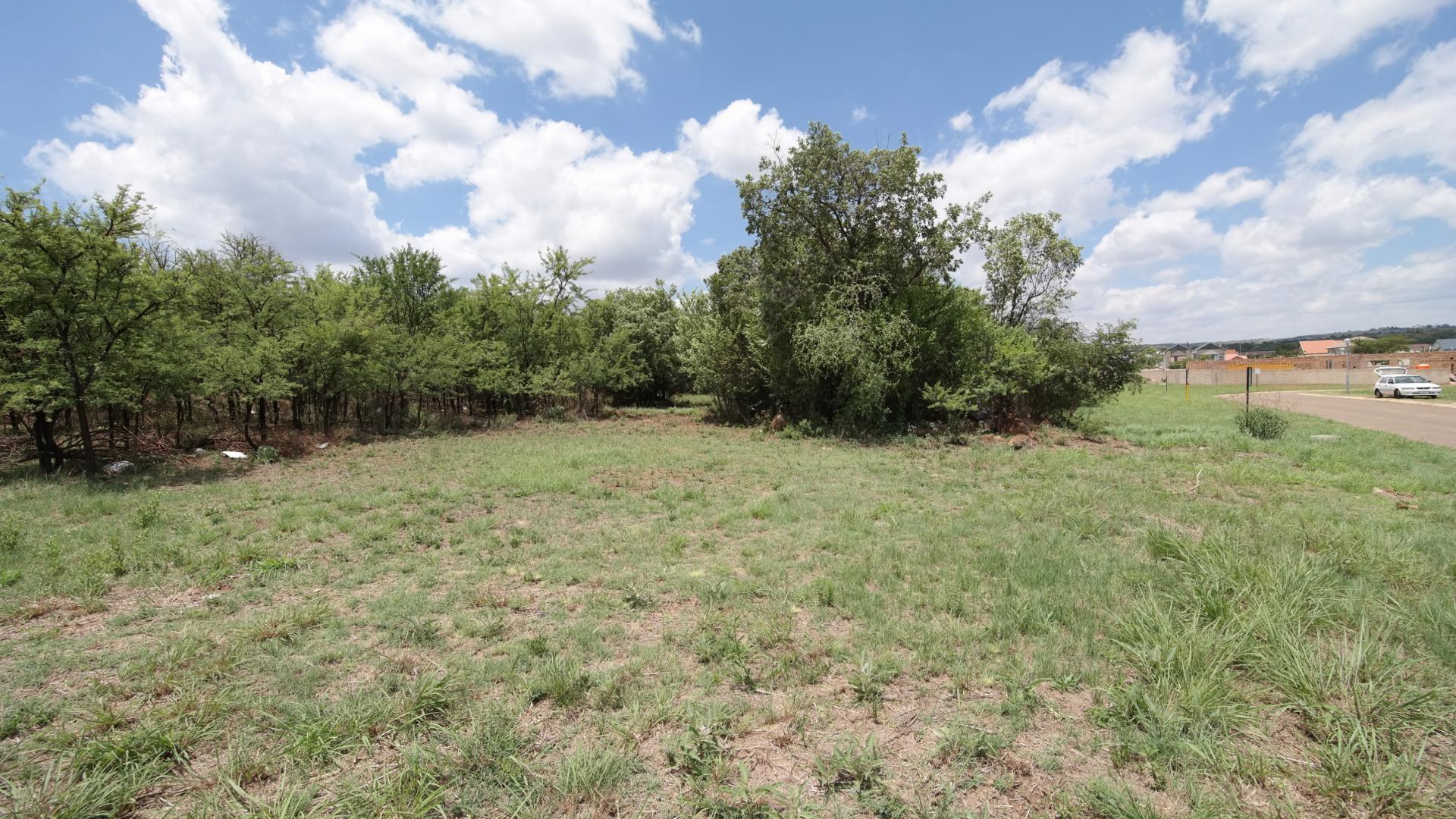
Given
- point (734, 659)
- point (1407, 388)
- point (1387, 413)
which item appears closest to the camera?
point (734, 659)

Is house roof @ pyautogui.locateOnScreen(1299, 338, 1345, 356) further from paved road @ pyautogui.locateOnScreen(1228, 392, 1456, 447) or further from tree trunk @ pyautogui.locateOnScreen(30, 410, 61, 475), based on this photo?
tree trunk @ pyautogui.locateOnScreen(30, 410, 61, 475)

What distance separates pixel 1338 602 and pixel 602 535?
7.45 meters

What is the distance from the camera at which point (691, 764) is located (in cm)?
302

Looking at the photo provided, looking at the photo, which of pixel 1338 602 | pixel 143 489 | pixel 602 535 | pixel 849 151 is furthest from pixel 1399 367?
pixel 143 489

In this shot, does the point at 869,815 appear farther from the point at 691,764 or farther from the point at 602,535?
the point at 602,535

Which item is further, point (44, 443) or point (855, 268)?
point (855, 268)

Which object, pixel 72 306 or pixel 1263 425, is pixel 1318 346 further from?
pixel 72 306

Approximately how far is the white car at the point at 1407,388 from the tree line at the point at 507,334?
91.1ft

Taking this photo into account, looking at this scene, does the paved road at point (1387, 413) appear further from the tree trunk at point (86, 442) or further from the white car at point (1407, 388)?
the tree trunk at point (86, 442)

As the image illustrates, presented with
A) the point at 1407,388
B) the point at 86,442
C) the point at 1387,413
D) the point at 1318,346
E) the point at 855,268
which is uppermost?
the point at 855,268

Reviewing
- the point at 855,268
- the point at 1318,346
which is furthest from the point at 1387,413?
the point at 1318,346

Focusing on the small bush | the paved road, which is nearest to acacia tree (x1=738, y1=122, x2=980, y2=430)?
the small bush

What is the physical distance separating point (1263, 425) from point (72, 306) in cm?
2957

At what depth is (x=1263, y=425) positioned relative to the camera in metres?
16.0
